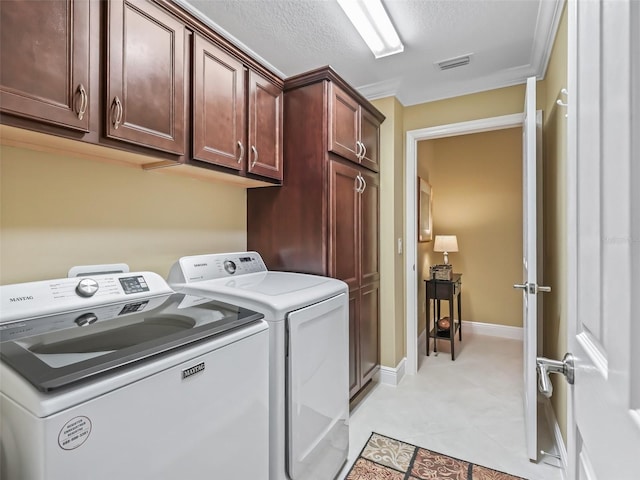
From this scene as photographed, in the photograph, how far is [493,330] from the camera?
13.2ft

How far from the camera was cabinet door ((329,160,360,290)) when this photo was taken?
6.82 feet

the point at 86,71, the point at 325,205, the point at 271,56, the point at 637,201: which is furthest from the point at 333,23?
the point at 637,201

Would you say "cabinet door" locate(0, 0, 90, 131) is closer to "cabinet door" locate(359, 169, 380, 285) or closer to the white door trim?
"cabinet door" locate(359, 169, 380, 285)

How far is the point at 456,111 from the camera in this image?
110 inches

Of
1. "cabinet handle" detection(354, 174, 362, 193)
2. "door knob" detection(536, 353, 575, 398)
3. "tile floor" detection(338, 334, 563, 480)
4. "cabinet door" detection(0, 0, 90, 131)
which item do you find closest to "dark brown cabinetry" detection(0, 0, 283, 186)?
"cabinet door" detection(0, 0, 90, 131)

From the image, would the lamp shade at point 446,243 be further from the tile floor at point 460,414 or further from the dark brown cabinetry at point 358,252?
the dark brown cabinetry at point 358,252

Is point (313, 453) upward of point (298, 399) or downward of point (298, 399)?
downward

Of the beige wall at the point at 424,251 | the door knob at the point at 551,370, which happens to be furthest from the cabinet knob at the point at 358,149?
the door knob at the point at 551,370

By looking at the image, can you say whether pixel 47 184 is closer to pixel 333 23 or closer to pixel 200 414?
pixel 200 414

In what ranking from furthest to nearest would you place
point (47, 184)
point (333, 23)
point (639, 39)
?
point (333, 23) < point (47, 184) < point (639, 39)

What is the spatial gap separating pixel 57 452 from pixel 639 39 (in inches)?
46.2

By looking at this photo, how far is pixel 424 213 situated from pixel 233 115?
2.62 metres

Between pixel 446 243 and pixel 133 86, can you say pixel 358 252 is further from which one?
pixel 446 243

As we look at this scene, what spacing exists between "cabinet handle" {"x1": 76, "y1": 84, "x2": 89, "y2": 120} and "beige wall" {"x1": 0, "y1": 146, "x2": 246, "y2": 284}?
0.35 metres
